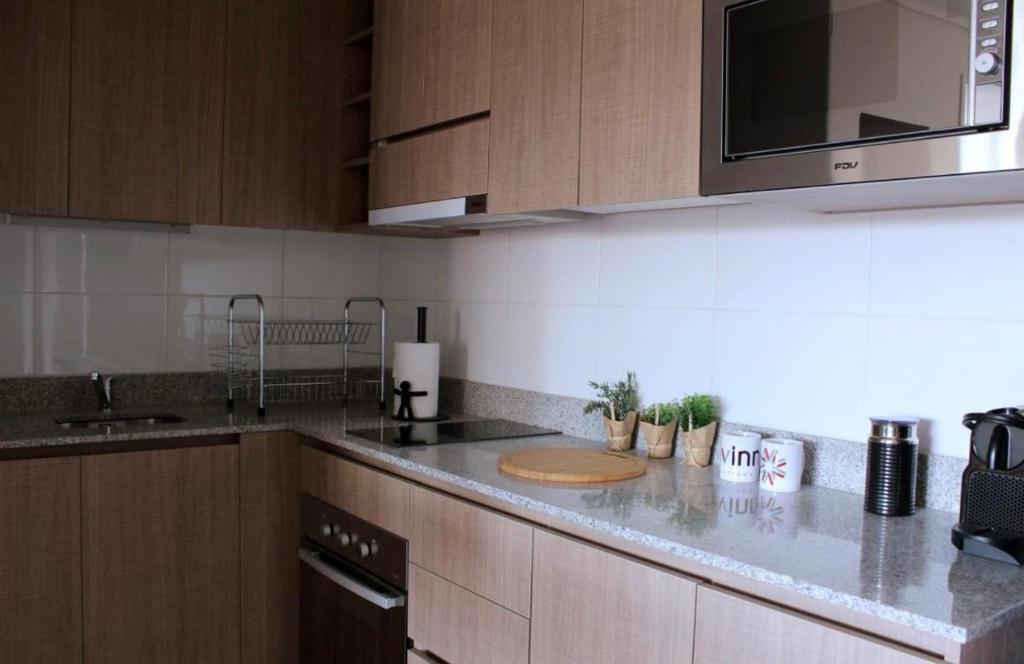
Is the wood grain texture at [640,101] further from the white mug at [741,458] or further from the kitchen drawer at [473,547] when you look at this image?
the kitchen drawer at [473,547]

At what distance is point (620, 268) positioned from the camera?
225 cm

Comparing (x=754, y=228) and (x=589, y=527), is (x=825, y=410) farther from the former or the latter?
(x=589, y=527)

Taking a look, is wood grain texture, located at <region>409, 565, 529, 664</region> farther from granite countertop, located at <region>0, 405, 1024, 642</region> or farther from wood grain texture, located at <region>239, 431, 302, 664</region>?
wood grain texture, located at <region>239, 431, 302, 664</region>

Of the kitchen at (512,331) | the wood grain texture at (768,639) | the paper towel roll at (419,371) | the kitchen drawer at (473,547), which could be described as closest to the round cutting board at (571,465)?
the kitchen at (512,331)

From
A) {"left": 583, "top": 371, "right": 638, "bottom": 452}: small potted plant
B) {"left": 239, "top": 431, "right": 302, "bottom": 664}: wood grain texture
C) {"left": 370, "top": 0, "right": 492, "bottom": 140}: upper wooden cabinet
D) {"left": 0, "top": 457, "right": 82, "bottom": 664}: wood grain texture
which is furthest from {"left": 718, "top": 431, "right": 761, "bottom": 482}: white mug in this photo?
{"left": 0, "top": 457, "right": 82, "bottom": 664}: wood grain texture

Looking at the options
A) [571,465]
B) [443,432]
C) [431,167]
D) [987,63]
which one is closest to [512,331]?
[443,432]

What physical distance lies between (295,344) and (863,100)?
2.19m

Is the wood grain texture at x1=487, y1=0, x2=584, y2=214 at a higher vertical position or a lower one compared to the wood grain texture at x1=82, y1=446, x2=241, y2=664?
higher

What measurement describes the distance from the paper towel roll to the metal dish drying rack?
23 cm

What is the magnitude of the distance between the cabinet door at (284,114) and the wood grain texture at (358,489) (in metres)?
0.80

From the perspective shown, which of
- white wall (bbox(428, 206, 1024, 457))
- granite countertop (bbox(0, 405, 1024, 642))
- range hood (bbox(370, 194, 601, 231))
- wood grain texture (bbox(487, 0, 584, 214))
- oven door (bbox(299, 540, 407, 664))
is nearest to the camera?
granite countertop (bbox(0, 405, 1024, 642))

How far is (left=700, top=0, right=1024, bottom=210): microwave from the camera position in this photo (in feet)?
3.93

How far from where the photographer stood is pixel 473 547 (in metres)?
1.79

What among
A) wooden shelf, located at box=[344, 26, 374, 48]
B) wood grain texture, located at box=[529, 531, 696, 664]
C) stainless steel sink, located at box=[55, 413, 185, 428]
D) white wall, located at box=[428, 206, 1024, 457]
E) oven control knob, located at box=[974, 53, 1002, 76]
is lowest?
wood grain texture, located at box=[529, 531, 696, 664]
